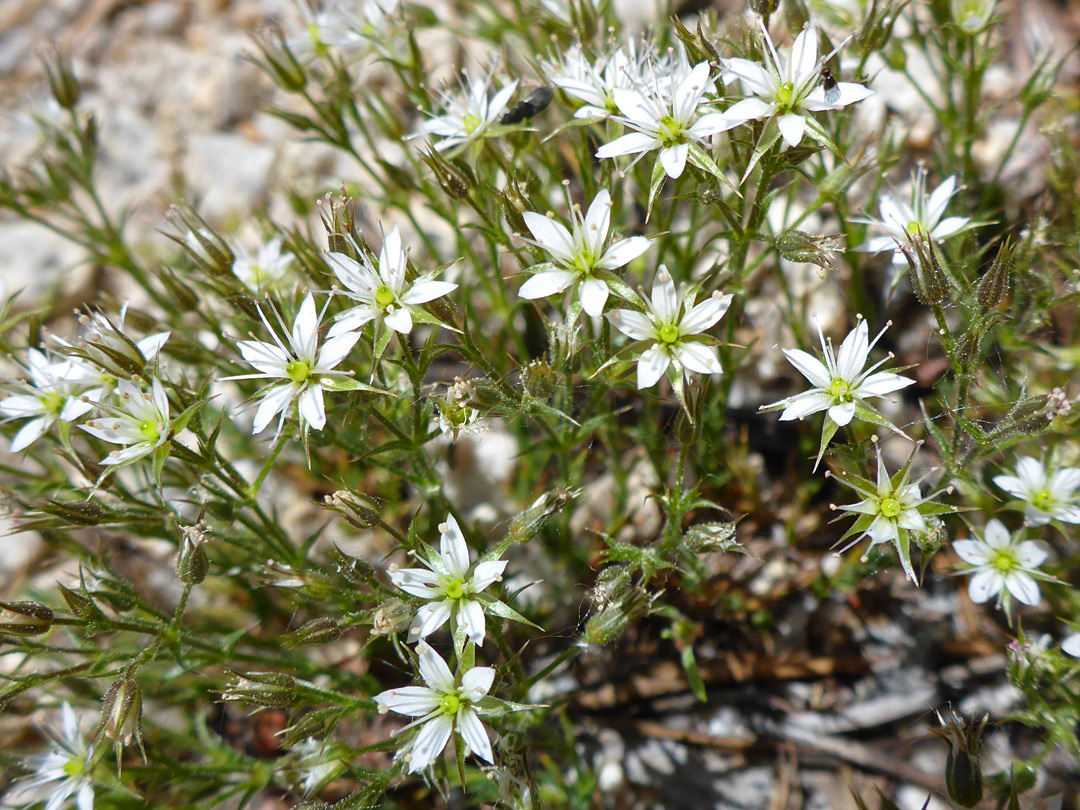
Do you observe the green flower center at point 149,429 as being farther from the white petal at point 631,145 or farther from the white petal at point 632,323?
the white petal at point 631,145

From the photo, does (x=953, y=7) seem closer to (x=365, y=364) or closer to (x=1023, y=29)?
(x=1023, y=29)

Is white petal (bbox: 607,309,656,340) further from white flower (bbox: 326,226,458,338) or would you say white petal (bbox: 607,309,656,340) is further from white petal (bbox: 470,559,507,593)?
white petal (bbox: 470,559,507,593)

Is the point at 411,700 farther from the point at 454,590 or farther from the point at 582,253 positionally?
the point at 582,253

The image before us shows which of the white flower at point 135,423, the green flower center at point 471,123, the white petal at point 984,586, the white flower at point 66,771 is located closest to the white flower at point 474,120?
the green flower center at point 471,123

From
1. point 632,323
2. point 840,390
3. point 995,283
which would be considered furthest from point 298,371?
point 995,283

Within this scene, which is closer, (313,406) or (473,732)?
(473,732)

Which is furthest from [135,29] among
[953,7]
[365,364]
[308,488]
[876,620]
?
[876,620]
